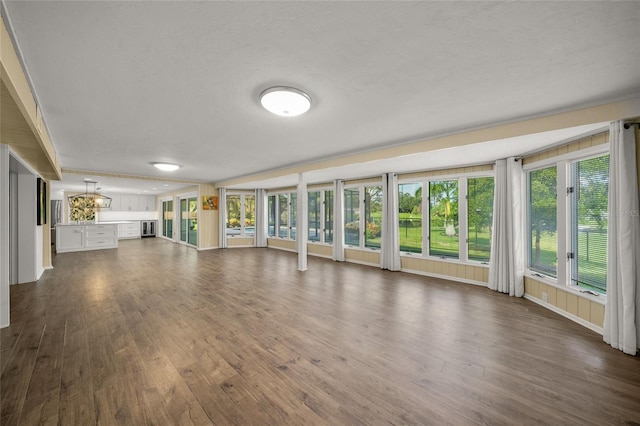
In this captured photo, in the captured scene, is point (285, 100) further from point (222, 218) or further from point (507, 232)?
point (222, 218)

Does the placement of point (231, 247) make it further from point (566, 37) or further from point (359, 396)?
point (566, 37)

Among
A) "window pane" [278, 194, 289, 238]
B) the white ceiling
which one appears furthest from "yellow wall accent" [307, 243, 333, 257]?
the white ceiling

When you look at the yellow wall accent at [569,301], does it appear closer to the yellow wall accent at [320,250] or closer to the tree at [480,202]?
the tree at [480,202]

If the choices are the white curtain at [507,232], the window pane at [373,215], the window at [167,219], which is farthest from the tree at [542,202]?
the window at [167,219]

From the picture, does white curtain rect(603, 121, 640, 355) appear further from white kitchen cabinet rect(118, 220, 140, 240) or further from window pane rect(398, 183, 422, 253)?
white kitchen cabinet rect(118, 220, 140, 240)

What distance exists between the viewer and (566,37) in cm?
164

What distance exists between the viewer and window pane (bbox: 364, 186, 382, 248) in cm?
679

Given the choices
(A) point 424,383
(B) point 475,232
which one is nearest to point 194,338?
(A) point 424,383

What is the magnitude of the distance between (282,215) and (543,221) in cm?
782

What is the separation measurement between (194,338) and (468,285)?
4942mm

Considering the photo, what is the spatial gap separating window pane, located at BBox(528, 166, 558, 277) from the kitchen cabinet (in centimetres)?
1281

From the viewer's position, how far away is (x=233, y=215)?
10.3m

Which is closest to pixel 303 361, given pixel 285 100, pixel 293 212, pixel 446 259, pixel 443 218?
pixel 285 100

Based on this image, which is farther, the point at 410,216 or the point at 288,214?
the point at 288,214
